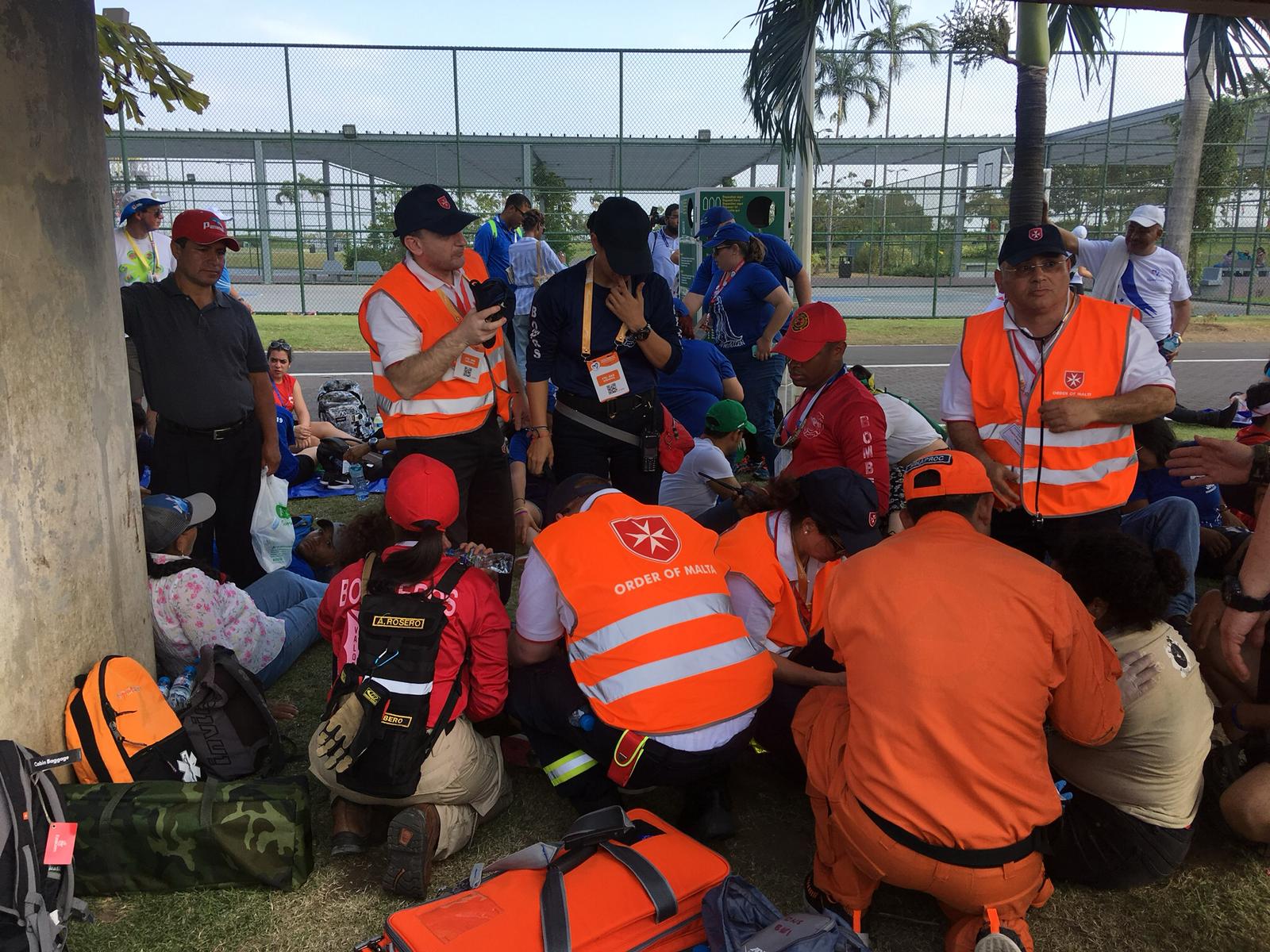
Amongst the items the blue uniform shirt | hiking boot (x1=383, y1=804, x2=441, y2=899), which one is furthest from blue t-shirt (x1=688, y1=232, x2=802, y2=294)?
hiking boot (x1=383, y1=804, x2=441, y2=899)

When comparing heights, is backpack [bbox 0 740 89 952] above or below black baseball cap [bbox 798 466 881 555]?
below

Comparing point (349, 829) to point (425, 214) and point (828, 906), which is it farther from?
point (425, 214)

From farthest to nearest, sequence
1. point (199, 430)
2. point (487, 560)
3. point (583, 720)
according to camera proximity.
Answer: point (199, 430) < point (487, 560) < point (583, 720)

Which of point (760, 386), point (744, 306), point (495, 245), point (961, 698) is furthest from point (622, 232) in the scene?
point (495, 245)

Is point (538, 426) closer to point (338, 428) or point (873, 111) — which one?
point (338, 428)

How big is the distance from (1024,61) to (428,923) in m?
5.23

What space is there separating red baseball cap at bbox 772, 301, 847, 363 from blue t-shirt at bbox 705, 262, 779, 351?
2558mm

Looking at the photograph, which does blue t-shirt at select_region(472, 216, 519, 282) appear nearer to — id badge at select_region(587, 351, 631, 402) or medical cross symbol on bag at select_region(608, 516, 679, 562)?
id badge at select_region(587, 351, 631, 402)

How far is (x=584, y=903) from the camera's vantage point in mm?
2215

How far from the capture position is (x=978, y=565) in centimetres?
216

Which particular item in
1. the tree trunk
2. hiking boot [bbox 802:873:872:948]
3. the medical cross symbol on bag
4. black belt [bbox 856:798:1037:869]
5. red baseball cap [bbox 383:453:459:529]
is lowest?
hiking boot [bbox 802:873:872:948]

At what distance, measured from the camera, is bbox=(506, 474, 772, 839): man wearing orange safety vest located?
2.62m

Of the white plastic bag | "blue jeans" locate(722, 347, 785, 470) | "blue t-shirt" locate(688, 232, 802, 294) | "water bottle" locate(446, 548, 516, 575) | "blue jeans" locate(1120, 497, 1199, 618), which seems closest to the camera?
"water bottle" locate(446, 548, 516, 575)

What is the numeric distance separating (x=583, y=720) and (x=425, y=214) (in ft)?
6.33
